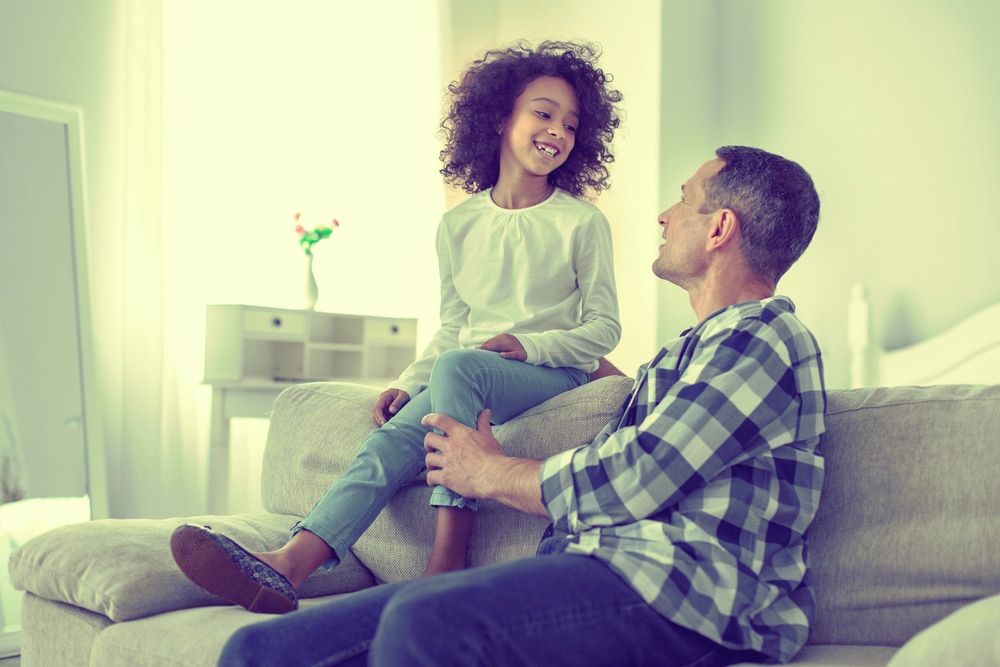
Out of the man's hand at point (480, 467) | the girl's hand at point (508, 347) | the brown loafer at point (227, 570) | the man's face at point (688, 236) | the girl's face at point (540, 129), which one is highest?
the girl's face at point (540, 129)

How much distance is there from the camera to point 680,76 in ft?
13.8

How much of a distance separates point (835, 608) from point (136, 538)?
107 centimetres

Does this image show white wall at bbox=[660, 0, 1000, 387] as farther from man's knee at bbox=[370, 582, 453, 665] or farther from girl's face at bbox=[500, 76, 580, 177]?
man's knee at bbox=[370, 582, 453, 665]

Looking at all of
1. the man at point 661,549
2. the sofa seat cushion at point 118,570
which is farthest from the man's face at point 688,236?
the sofa seat cushion at point 118,570

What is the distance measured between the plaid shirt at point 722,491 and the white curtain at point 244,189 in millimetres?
2380

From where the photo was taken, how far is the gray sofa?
47.9 inches

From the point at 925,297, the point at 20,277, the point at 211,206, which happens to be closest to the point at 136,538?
the point at 20,277

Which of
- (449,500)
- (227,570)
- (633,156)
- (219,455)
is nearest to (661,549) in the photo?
(449,500)

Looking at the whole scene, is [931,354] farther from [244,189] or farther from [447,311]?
[244,189]

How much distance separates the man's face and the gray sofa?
0.22 metres

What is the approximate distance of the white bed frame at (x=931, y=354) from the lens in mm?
3465

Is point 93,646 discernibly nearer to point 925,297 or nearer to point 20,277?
point 20,277

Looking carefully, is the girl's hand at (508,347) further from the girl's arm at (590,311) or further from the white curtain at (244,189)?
the white curtain at (244,189)

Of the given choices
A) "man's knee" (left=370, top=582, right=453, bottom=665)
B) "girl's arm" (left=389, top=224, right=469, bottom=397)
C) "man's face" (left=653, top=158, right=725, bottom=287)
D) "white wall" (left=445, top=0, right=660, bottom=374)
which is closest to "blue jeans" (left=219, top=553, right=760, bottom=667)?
"man's knee" (left=370, top=582, right=453, bottom=665)
